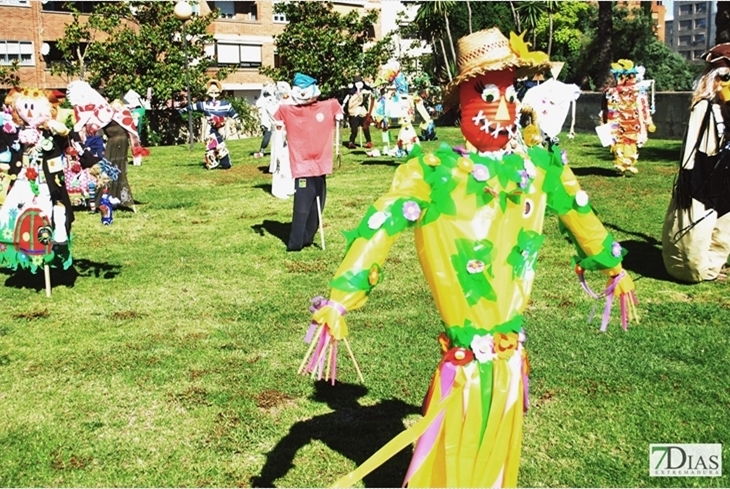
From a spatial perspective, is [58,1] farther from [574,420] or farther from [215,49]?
[574,420]

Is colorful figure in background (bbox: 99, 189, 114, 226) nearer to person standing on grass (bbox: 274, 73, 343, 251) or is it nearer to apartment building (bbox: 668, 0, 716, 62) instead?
person standing on grass (bbox: 274, 73, 343, 251)

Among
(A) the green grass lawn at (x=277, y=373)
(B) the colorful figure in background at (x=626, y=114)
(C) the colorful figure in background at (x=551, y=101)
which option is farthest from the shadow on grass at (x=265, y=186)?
(B) the colorful figure in background at (x=626, y=114)

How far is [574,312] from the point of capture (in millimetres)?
7914

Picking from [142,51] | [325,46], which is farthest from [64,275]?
[325,46]

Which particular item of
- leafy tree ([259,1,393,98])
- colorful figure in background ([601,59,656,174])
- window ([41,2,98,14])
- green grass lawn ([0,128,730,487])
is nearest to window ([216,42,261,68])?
window ([41,2,98,14])

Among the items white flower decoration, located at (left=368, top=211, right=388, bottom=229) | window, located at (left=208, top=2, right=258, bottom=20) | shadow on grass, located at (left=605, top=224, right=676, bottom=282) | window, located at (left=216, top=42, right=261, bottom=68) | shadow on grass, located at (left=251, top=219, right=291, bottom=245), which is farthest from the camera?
window, located at (left=208, top=2, right=258, bottom=20)

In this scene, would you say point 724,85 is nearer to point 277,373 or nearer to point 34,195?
point 277,373

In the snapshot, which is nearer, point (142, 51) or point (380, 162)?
point (380, 162)

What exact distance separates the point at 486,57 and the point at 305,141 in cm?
705

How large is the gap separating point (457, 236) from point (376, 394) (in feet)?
8.50

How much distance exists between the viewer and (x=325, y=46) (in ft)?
110

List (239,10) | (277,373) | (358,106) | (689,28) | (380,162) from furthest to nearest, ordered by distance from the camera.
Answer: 1. (689,28)
2. (239,10)
3. (358,106)
4. (380,162)
5. (277,373)

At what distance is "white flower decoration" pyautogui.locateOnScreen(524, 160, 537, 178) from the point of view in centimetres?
380

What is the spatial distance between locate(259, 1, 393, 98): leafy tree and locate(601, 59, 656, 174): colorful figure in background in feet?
59.6
